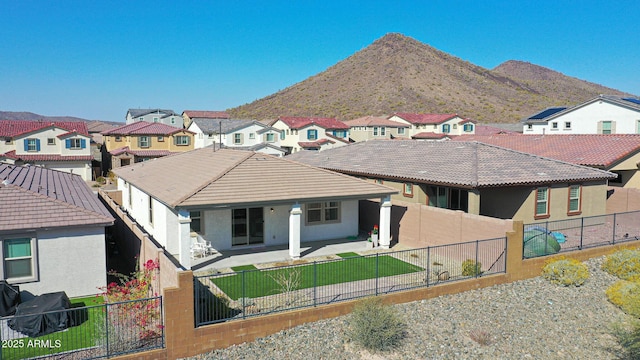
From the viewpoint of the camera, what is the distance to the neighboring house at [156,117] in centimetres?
9906

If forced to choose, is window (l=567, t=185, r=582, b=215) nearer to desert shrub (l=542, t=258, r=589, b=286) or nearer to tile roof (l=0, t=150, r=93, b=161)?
desert shrub (l=542, t=258, r=589, b=286)

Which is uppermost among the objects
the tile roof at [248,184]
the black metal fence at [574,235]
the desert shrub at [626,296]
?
the tile roof at [248,184]

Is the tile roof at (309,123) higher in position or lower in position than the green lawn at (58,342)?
higher

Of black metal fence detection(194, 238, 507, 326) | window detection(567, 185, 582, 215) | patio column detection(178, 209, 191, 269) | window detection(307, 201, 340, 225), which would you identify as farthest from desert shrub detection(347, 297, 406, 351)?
window detection(567, 185, 582, 215)

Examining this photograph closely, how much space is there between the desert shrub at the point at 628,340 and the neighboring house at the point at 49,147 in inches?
1971

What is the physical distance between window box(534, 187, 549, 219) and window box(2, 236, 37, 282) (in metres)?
21.4

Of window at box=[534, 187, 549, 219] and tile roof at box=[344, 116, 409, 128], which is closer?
window at box=[534, 187, 549, 219]

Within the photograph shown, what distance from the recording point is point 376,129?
7562cm

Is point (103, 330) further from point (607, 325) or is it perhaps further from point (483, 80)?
point (483, 80)

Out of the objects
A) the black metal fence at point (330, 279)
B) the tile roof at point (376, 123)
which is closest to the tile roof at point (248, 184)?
the black metal fence at point (330, 279)

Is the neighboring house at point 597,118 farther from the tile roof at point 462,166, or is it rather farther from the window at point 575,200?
the window at point 575,200

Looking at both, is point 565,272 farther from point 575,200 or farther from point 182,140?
point 182,140

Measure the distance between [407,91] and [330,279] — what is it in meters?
106

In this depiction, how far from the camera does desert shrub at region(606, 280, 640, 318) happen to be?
630 inches
